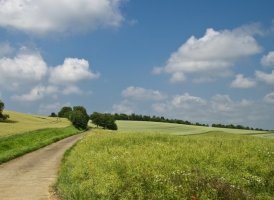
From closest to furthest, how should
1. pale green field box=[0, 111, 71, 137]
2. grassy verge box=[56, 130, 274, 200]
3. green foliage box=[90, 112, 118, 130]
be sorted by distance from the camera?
grassy verge box=[56, 130, 274, 200] → pale green field box=[0, 111, 71, 137] → green foliage box=[90, 112, 118, 130]

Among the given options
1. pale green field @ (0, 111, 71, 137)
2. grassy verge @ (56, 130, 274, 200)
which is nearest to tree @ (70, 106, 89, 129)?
pale green field @ (0, 111, 71, 137)

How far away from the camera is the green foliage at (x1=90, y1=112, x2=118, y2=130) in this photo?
140462mm

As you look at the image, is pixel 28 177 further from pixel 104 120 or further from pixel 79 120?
pixel 104 120

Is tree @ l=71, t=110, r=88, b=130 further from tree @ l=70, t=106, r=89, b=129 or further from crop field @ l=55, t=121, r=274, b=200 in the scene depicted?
crop field @ l=55, t=121, r=274, b=200

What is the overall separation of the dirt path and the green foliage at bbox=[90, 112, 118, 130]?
104 m

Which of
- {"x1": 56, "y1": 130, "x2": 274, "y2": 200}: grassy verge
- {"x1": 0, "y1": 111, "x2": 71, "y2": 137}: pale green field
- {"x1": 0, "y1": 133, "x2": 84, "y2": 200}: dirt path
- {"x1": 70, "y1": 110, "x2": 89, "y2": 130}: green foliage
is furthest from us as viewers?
{"x1": 70, "y1": 110, "x2": 89, "y2": 130}: green foliage

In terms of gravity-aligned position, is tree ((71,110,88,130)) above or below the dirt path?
above

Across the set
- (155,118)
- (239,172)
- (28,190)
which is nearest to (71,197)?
(28,190)

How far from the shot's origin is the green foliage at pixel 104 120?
14046cm

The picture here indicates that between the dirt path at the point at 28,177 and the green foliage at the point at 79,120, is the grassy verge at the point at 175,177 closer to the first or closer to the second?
the dirt path at the point at 28,177

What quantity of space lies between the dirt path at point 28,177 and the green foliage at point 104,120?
10398 cm

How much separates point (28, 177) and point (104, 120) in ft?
405

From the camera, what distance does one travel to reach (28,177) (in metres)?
24.5

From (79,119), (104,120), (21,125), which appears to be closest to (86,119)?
(79,119)
